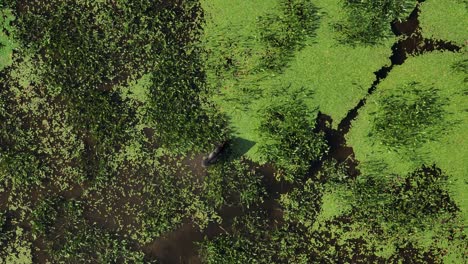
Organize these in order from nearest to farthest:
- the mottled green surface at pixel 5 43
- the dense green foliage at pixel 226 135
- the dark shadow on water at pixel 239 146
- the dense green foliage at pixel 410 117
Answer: the dense green foliage at pixel 410 117 → the dense green foliage at pixel 226 135 → the dark shadow on water at pixel 239 146 → the mottled green surface at pixel 5 43

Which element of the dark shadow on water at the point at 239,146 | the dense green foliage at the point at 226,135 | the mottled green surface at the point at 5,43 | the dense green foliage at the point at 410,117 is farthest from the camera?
the mottled green surface at the point at 5,43

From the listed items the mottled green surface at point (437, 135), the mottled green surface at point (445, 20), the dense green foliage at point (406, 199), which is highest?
the mottled green surface at point (445, 20)

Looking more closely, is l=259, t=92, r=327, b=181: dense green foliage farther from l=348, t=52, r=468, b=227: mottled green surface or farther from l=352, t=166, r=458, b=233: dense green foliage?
l=352, t=166, r=458, b=233: dense green foliage

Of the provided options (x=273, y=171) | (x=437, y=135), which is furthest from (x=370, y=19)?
(x=273, y=171)

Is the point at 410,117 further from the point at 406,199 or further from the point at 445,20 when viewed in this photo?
the point at 445,20

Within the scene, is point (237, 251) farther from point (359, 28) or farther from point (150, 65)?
point (359, 28)

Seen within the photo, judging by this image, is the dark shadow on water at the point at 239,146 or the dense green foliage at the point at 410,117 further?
the dark shadow on water at the point at 239,146

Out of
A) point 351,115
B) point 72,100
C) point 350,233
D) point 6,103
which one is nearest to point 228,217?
point 350,233

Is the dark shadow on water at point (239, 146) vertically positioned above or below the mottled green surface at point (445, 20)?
below

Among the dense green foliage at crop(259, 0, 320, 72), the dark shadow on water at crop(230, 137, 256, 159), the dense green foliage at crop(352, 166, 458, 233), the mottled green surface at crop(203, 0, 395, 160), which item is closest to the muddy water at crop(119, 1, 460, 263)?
the mottled green surface at crop(203, 0, 395, 160)

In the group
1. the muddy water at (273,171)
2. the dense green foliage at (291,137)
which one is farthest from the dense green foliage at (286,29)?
the muddy water at (273,171)

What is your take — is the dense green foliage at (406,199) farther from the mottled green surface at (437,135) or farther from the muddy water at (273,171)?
the muddy water at (273,171)

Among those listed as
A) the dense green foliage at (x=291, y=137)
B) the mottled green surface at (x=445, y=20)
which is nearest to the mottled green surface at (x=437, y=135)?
the mottled green surface at (x=445, y=20)
